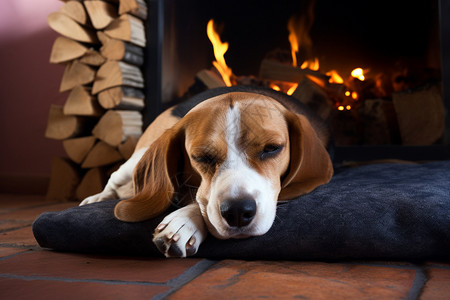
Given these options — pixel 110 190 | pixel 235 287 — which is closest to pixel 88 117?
pixel 110 190

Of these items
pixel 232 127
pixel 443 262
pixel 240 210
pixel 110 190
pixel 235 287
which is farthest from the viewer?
pixel 110 190

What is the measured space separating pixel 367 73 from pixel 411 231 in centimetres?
201

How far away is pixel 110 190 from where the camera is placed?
2.30 meters

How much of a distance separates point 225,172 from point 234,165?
44 millimetres

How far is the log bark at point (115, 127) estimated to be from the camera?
3.10m

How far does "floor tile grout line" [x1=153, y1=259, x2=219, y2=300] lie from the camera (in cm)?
114

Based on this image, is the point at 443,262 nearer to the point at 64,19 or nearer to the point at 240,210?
the point at 240,210

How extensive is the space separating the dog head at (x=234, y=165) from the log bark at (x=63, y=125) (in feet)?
5.60

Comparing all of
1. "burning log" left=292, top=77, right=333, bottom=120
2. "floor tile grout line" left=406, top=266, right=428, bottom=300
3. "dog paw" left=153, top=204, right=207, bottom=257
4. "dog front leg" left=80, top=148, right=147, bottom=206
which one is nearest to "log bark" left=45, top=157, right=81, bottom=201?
"dog front leg" left=80, top=148, right=147, bottom=206

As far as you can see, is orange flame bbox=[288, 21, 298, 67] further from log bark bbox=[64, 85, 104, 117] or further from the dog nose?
the dog nose

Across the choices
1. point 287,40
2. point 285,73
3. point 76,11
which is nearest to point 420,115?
point 285,73

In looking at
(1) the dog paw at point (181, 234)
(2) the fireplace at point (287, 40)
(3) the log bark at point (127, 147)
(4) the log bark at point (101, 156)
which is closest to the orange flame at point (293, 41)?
(2) the fireplace at point (287, 40)

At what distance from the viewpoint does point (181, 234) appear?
54.9 inches

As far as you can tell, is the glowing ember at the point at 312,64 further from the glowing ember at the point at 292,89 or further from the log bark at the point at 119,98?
the log bark at the point at 119,98
